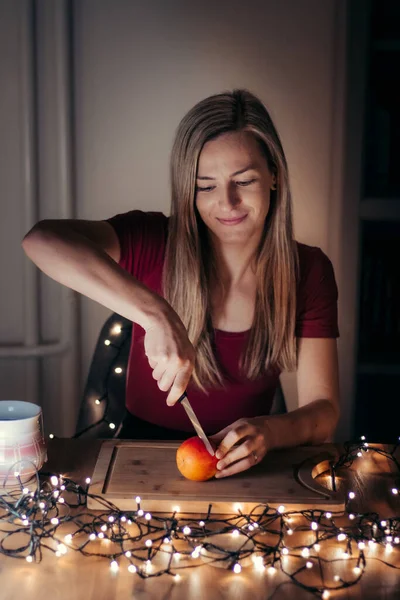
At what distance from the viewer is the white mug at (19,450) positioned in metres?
1.10

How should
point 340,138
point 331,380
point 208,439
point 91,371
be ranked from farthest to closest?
point 340,138
point 91,371
point 331,380
point 208,439

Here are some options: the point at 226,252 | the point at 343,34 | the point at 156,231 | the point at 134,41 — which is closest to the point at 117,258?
the point at 156,231

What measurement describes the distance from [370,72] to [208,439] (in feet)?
3.65

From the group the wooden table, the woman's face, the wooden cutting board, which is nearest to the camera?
the wooden table

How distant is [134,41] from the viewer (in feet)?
6.02

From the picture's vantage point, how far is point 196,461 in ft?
3.64

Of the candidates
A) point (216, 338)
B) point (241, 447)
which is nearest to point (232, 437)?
point (241, 447)

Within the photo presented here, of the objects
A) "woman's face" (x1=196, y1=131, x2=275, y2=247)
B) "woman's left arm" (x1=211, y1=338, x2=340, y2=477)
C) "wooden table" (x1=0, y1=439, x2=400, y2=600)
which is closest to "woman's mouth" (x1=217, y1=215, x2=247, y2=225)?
"woman's face" (x1=196, y1=131, x2=275, y2=247)

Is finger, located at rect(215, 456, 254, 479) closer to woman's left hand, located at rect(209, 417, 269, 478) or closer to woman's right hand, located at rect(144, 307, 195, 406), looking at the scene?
woman's left hand, located at rect(209, 417, 269, 478)

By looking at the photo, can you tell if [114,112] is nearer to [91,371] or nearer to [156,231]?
[156,231]

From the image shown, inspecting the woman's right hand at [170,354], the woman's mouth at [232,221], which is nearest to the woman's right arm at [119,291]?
the woman's right hand at [170,354]

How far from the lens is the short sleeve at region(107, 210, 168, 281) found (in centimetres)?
156

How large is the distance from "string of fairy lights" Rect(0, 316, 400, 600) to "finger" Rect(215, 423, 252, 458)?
104 mm

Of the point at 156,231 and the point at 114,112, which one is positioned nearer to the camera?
the point at 156,231
